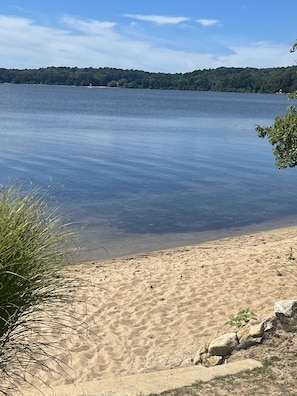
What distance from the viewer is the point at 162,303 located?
834 centimetres

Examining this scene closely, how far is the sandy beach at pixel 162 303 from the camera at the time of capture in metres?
6.39

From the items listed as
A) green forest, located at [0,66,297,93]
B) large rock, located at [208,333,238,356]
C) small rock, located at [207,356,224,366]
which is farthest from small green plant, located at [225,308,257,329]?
green forest, located at [0,66,297,93]

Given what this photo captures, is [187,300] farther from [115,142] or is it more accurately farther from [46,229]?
[115,142]

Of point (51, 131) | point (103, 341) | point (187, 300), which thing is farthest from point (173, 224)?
point (51, 131)

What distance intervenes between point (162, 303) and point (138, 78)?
566ft

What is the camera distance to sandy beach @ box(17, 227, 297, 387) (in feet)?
21.0

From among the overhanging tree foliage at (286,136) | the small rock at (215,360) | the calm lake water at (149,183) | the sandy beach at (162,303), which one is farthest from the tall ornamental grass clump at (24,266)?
the overhanging tree foliage at (286,136)

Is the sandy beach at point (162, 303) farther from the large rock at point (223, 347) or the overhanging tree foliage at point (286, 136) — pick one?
the overhanging tree foliage at point (286, 136)

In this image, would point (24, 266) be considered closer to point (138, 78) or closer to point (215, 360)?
point (215, 360)

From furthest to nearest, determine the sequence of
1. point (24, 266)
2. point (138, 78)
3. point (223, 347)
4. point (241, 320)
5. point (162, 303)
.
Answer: point (138, 78), point (162, 303), point (241, 320), point (223, 347), point (24, 266)

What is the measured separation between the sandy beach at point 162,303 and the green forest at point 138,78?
149 metres

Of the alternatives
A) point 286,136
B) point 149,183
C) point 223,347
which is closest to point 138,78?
point 149,183

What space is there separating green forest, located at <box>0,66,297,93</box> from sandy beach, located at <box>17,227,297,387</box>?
14891cm

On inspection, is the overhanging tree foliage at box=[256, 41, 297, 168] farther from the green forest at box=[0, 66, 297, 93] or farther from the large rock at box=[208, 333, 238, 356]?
the green forest at box=[0, 66, 297, 93]
